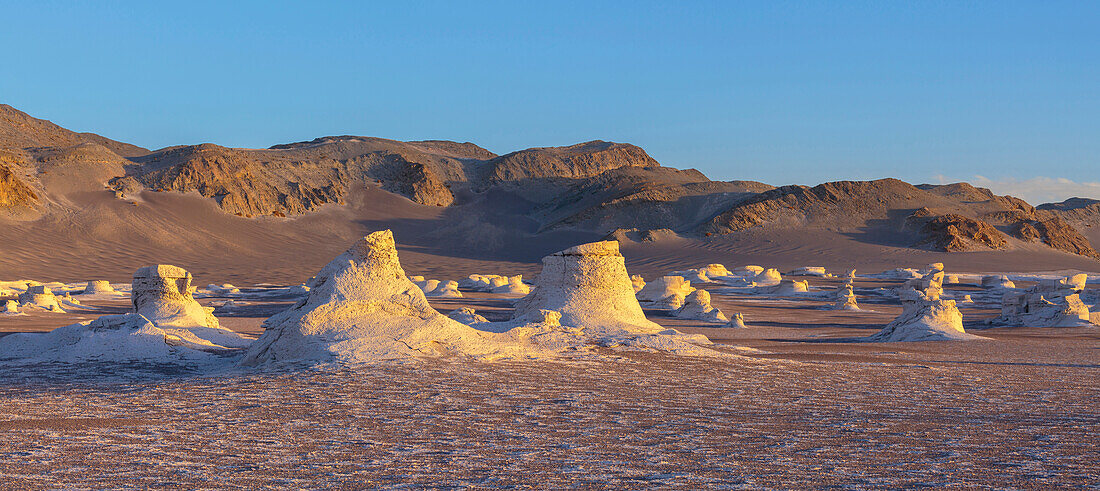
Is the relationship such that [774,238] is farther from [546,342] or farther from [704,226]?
[546,342]

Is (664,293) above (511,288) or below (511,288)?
above

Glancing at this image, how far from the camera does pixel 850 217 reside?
6594 centimetres

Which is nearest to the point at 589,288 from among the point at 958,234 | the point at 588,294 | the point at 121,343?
the point at 588,294

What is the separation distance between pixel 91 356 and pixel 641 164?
9247cm

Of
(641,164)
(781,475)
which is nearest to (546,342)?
(781,475)

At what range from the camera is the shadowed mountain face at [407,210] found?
186 feet

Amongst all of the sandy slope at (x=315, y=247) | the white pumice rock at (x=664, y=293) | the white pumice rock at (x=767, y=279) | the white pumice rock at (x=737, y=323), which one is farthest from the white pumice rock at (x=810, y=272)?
the white pumice rock at (x=737, y=323)

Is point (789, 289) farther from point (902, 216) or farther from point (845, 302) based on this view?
point (902, 216)

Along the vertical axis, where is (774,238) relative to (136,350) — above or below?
above

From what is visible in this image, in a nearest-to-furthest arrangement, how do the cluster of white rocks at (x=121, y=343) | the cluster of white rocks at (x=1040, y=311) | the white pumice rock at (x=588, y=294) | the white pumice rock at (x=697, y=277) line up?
the cluster of white rocks at (x=121, y=343) < the white pumice rock at (x=588, y=294) < the cluster of white rocks at (x=1040, y=311) < the white pumice rock at (x=697, y=277)

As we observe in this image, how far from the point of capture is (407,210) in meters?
78.6

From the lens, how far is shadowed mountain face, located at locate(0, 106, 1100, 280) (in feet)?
186

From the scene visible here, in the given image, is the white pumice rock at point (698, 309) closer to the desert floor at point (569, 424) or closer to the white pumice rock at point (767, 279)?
the desert floor at point (569, 424)

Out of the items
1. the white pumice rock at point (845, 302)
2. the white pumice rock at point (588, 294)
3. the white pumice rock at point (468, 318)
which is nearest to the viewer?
the white pumice rock at point (588, 294)
